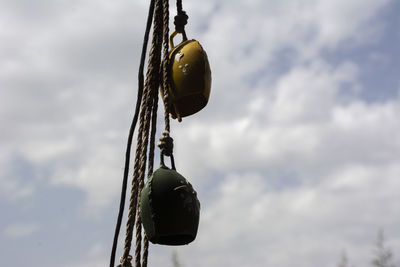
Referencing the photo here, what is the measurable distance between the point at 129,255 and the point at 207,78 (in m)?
0.69

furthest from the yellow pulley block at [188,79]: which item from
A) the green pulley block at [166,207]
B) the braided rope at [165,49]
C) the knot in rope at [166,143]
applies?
the green pulley block at [166,207]

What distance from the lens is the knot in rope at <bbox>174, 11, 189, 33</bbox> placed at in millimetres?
2094

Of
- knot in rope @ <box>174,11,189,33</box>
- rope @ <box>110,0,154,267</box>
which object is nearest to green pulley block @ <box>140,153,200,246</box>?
rope @ <box>110,0,154,267</box>

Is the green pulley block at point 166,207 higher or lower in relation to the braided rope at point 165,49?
lower

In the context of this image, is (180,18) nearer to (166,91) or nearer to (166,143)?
(166,91)

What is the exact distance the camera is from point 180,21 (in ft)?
6.89

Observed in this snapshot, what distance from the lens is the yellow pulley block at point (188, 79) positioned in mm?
1920

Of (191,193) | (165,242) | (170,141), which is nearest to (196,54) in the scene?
(170,141)

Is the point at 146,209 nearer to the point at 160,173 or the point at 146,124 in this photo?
the point at 160,173

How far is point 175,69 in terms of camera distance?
1.91m

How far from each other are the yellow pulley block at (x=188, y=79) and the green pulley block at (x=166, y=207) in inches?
13.4

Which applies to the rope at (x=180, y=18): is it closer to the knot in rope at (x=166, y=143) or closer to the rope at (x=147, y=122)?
the rope at (x=147, y=122)

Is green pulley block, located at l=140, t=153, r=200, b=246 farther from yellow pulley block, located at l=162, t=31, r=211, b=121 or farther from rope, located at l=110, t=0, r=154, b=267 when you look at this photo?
yellow pulley block, located at l=162, t=31, r=211, b=121

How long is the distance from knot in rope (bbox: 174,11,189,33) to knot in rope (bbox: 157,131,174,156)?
0.54m
